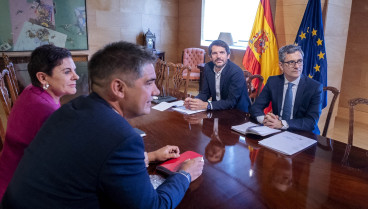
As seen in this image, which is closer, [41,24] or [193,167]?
[193,167]

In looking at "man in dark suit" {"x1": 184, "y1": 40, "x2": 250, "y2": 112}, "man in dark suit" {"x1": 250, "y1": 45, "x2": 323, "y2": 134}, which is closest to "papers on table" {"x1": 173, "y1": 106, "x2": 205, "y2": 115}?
"man in dark suit" {"x1": 184, "y1": 40, "x2": 250, "y2": 112}

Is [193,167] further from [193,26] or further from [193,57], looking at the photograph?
A: [193,26]

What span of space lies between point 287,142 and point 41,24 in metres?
5.53

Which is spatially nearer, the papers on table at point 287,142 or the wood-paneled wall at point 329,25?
the papers on table at point 287,142

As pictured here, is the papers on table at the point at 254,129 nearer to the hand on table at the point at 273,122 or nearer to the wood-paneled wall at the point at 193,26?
the hand on table at the point at 273,122

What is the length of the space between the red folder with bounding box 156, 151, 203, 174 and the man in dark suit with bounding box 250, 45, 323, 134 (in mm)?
794

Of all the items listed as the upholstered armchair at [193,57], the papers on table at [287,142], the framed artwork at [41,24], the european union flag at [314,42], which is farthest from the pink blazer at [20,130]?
the upholstered armchair at [193,57]

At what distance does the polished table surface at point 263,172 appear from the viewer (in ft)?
3.57

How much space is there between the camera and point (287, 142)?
1643mm

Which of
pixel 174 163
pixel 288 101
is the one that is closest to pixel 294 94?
pixel 288 101

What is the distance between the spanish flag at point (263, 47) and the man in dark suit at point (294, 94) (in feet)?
6.06

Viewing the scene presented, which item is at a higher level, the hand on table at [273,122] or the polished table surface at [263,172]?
the hand on table at [273,122]

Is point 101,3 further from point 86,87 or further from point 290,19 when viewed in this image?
point 290,19

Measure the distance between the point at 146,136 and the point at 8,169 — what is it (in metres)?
0.76
